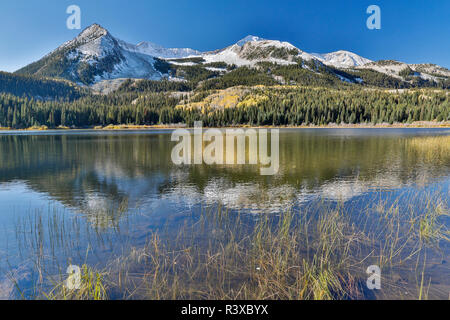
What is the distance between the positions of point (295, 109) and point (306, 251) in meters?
191

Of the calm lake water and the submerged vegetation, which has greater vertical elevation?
the calm lake water

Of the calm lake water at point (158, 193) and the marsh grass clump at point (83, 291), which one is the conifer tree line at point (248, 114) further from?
the marsh grass clump at point (83, 291)

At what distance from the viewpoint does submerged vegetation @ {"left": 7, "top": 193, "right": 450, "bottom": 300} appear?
7.00 meters

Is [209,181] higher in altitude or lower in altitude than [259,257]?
higher

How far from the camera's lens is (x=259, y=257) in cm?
860

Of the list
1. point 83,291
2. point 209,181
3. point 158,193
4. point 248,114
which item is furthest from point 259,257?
point 248,114

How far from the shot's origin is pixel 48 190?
18.8 m

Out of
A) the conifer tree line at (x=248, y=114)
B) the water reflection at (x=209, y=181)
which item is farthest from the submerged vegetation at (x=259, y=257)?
the conifer tree line at (x=248, y=114)

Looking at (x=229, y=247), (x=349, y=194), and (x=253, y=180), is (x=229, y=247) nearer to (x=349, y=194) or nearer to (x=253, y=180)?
(x=349, y=194)

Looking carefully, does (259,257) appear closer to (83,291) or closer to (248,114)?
(83,291)

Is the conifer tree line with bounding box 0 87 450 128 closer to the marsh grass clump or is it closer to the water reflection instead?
the water reflection

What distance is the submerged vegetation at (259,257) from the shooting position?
700cm

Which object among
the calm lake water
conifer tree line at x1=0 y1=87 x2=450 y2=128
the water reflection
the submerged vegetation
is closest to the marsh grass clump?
the submerged vegetation
